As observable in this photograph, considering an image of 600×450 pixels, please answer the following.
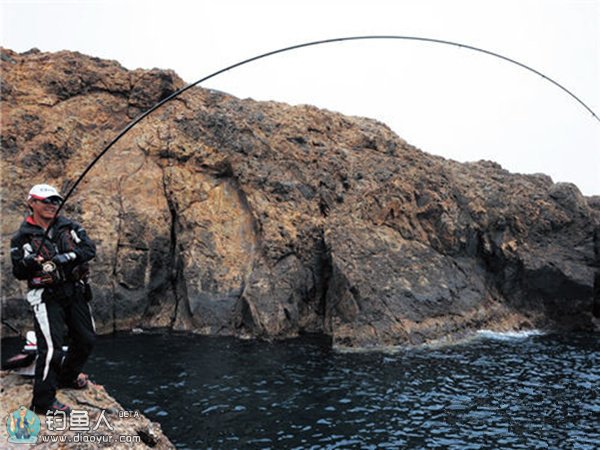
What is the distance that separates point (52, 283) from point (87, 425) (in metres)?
1.84

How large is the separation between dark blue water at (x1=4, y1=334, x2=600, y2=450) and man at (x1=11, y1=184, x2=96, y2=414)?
3703mm

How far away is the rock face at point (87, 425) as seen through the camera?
512 centimetres

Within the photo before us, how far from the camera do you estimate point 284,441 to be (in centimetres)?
868

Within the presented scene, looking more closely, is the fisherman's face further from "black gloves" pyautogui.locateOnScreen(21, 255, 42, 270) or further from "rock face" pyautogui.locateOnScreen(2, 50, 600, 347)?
"rock face" pyautogui.locateOnScreen(2, 50, 600, 347)

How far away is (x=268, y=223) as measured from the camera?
67.0 feet

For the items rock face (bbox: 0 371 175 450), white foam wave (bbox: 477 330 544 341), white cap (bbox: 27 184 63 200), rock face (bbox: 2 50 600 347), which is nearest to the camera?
rock face (bbox: 0 371 175 450)

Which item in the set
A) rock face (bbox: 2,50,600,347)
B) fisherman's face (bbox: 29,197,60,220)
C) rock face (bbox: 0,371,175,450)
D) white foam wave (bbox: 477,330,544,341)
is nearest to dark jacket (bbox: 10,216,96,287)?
fisherman's face (bbox: 29,197,60,220)

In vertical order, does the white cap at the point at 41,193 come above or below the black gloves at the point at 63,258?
above

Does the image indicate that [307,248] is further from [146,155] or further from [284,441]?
[284,441]

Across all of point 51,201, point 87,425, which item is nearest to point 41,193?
point 51,201

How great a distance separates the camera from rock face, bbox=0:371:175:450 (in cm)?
512

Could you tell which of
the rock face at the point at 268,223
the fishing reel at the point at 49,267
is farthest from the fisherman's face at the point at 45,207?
the rock face at the point at 268,223

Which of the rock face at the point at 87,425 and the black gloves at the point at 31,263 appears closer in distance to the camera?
the rock face at the point at 87,425

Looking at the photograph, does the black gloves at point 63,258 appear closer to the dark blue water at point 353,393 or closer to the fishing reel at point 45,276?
→ the fishing reel at point 45,276
